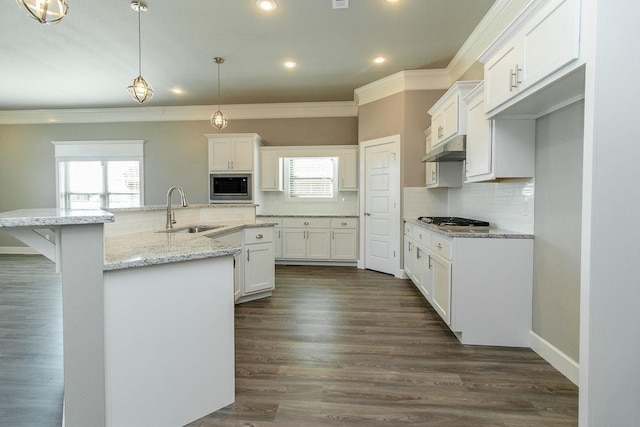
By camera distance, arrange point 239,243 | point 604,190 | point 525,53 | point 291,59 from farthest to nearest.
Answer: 1. point 291,59
2. point 239,243
3. point 525,53
4. point 604,190

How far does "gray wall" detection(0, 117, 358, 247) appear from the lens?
584 centimetres

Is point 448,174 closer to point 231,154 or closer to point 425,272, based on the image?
point 425,272

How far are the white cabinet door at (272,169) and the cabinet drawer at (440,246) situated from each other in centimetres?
333

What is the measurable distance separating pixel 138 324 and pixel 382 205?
12.6 ft

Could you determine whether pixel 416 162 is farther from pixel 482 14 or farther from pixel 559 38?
pixel 559 38

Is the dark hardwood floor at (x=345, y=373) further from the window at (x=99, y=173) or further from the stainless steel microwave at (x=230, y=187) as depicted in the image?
the window at (x=99, y=173)

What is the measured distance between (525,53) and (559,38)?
372mm

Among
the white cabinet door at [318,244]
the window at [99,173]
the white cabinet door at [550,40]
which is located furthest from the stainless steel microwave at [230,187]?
the white cabinet door at [550,40]

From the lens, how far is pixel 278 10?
2949 millimetres

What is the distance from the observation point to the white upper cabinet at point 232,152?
17.7 ft

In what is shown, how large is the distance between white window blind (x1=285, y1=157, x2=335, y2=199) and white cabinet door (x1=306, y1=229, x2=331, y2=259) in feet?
2.94

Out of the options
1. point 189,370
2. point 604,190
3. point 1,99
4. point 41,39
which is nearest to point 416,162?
point 604,190

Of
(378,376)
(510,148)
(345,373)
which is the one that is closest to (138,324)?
(345,373)

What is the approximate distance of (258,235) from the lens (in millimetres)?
3508
